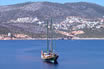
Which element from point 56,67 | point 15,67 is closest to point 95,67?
point 56,67

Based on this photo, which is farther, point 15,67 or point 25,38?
point 25,38

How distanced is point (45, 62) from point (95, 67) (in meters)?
10.1

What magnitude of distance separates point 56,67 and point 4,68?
29.3 feet

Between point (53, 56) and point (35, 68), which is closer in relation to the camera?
point (35, 68)

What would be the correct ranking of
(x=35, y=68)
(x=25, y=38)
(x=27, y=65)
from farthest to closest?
(x=25, y=38), (x=27, y=65), (x=35, y=68)

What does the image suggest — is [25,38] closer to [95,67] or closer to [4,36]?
[4,36]

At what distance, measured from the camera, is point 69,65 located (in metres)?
57.9

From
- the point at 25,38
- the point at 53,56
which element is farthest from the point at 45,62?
the point at 25,38

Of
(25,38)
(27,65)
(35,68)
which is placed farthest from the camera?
(25,38)

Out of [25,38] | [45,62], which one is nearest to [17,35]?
[25,38]

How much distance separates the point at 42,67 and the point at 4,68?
654cm

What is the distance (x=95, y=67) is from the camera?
56594 mm

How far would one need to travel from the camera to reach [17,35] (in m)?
200

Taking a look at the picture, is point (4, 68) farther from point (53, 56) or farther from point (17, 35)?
point (17, 35)
